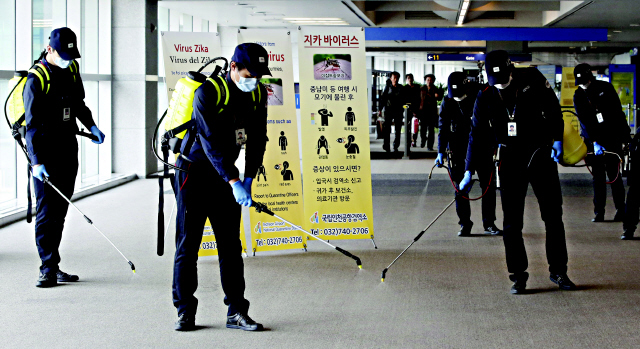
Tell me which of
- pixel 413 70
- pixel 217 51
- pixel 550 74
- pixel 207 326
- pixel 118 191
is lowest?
pixel 207 326

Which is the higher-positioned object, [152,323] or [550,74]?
[550,74]

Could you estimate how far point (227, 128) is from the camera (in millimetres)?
3801

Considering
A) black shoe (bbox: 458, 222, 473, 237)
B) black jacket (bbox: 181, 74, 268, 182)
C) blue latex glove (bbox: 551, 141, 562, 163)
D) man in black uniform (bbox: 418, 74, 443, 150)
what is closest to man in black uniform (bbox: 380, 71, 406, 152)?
man in black uniform (bbox: 418, 74, 443, 150)

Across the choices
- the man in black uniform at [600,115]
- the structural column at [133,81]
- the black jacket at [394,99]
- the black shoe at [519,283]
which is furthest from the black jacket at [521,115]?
the black jacket at [394,99]

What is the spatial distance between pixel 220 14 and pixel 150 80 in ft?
16.2

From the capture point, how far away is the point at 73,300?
4648 millimetres

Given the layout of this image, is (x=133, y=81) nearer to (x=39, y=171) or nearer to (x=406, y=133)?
(x=406, y=133)

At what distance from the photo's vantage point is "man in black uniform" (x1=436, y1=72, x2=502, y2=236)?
6.81 meters

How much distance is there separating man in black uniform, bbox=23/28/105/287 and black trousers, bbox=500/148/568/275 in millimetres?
3147

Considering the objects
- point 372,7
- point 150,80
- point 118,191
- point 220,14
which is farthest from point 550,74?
point 118,191

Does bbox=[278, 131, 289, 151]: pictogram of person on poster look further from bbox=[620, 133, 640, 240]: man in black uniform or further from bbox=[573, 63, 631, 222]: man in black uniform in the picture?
bbox=[620, 133, 640, 240]: man in black uniform

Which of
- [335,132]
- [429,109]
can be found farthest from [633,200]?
[429,109]

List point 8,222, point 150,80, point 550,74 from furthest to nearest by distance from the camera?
point 550,74, point 150,80, point 8,222

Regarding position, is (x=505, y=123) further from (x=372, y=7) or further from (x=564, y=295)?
(x=372, y=7)
